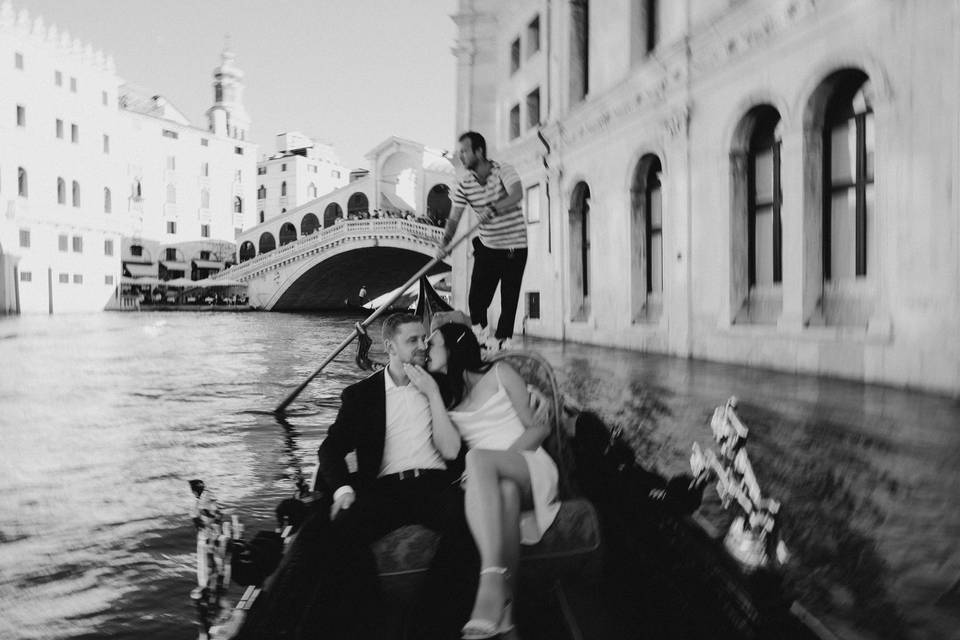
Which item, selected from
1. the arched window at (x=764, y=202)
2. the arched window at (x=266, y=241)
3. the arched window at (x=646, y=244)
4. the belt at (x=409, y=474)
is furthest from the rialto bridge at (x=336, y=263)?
the belt at (x=409, y=474)

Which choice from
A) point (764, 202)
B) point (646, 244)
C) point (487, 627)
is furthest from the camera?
point (646, 244)

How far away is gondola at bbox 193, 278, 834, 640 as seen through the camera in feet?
5.15

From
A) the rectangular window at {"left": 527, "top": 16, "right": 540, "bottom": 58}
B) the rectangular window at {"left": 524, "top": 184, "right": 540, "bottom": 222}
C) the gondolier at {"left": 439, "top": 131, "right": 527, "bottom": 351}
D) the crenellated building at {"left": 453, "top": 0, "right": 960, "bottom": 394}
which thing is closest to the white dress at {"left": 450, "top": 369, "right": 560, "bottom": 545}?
the gondolier at {"left": 439, "top": 131, "right": 527, "bottom": 351}

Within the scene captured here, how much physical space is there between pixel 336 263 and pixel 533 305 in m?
23.3

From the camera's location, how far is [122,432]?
532 centimetres

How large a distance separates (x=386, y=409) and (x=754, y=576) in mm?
1319

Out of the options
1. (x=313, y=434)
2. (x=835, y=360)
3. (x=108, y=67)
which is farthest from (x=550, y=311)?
(x=108, y=67)

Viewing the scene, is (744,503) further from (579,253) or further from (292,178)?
(292,178)

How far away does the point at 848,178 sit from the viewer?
7254mm

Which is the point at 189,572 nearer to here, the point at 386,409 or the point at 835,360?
the point at 386,409

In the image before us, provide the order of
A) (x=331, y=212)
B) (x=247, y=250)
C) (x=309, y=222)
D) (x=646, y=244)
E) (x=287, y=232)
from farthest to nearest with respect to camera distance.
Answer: (x=247, y=250) → (x=287, y=232) → (x=309, y=222) → (x=331, y=212) → (x=646, y=244)

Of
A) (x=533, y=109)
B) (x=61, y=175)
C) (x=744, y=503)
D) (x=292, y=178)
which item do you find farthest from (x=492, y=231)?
(x=292, y=178)

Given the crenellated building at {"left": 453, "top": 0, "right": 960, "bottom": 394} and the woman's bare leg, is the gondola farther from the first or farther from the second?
the crenellated building at {"left": 453, "top": 0, "right": 960, "bottom": 394}

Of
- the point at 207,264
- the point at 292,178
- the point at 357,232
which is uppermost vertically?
the point at 292,178
